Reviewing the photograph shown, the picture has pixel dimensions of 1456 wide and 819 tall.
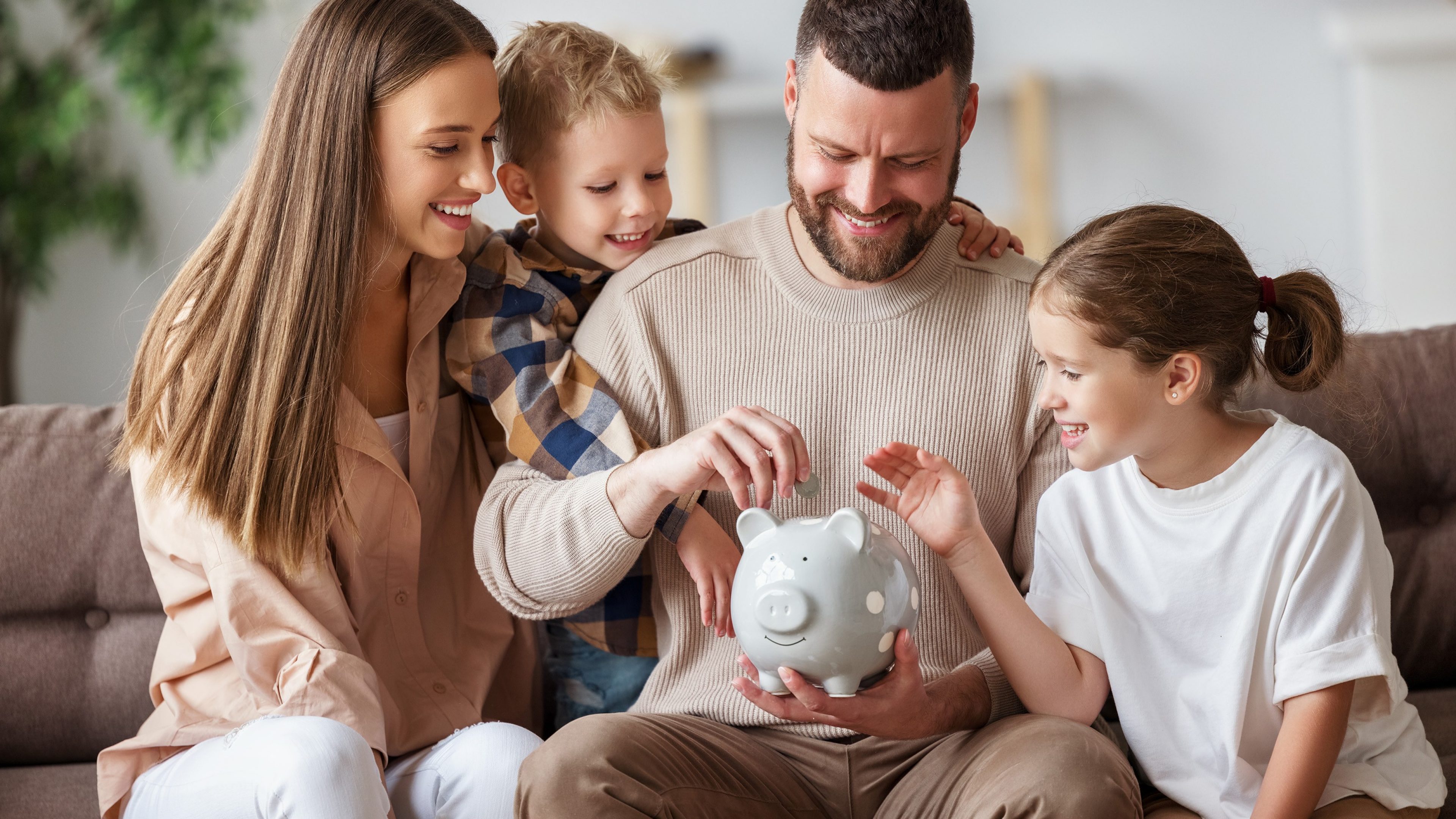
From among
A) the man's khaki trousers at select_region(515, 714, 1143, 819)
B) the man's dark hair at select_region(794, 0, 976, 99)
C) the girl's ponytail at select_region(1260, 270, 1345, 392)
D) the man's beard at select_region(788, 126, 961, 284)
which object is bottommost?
the man's khaki trousers at select_region(515, 714, 1143, 819)

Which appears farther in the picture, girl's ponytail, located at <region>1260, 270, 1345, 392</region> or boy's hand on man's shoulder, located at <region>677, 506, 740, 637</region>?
boy's hand on man's shoulder, located at <region>677, 506, 740, 637</region>

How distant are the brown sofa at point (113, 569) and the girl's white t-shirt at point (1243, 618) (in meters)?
0.41

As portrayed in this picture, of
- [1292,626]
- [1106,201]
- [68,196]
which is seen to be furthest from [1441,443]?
[68,196]

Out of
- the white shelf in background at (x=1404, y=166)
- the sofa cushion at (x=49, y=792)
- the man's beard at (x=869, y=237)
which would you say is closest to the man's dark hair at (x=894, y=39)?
the man's beard at (x=869, y=237)

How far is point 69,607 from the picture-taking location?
1746mm

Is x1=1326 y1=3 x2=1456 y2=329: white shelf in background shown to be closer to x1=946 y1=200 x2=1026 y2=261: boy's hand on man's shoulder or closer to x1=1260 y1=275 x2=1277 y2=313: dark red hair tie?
x1=946 y1=200 x2=1026 y2=261: boy's hand on man's shoulder

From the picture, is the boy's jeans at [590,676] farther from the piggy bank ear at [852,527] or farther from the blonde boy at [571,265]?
the piggy bank ear at [852,527]

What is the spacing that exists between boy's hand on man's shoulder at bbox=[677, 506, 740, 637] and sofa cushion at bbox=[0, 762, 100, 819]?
85 cm

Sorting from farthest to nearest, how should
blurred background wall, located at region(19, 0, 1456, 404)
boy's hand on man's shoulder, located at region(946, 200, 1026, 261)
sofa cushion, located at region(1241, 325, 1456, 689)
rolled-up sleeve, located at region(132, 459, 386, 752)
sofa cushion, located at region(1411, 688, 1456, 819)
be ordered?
blurred background wall, located at region(19, 0, 1456, 404)
sofa cushion, located at region(1241, 325, 1456, 689)
boy's hand on man's shoulder, located at region(946, 200, 1026, 261)
sofa cushion, located at region(1411, 688, 1456, 819)
rolled-up sleeve, located at region(132, 459, 386, 752)

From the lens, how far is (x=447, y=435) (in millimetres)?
1646

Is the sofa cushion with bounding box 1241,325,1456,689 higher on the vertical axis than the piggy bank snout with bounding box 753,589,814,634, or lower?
lower

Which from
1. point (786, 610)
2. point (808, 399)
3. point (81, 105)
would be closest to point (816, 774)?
point (786, 610)

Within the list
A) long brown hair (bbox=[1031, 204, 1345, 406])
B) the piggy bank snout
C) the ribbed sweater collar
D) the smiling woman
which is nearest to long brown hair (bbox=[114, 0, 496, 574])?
the smiling woman

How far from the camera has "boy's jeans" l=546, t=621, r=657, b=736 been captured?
1.69 meters
